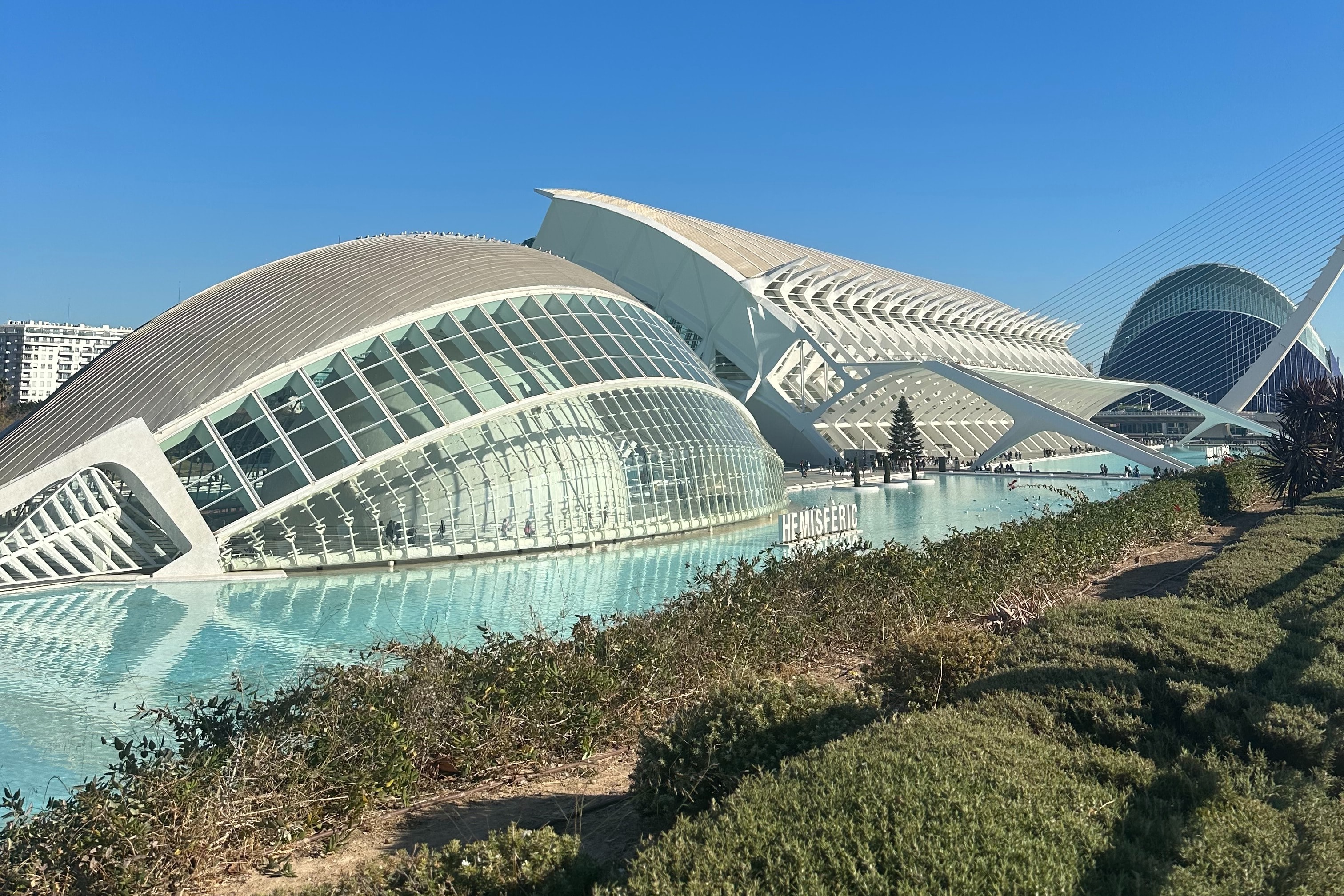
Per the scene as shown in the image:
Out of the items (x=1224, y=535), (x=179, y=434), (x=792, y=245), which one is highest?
(x=792, y=245)

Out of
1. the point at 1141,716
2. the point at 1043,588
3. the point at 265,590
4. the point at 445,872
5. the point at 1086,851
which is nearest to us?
the point at 1086,851

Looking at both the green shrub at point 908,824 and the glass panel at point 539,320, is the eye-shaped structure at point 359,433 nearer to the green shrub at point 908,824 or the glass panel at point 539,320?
the glass panel at point 539,320

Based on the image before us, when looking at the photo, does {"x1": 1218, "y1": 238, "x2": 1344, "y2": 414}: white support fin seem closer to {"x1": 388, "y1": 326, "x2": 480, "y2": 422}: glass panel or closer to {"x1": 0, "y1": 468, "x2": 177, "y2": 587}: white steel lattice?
{"x1": 388, "y1": 326, "x2": 480, "y2": 422}: glass panel

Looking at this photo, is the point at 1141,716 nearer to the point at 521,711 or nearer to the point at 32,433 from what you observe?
the point at 521,711

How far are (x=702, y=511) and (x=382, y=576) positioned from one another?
10.2 metres

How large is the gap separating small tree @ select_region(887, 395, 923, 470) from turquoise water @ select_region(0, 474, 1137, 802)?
110ft

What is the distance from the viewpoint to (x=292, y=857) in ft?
18.3

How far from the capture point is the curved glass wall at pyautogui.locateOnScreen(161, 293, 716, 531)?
1878cm

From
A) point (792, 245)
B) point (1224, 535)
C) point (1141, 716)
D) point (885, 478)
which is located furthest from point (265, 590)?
point (792, 245)

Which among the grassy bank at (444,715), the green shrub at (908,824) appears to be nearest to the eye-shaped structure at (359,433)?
the grassy bank at (444,715)

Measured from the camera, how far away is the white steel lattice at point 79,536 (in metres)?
16.8

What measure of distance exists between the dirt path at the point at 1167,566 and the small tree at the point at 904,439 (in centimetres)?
3204

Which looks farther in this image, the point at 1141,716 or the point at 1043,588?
the point at 1043,588

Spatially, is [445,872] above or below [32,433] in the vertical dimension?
below
